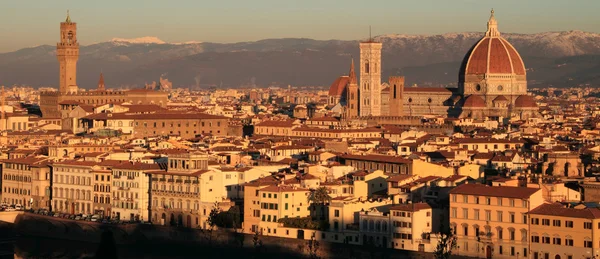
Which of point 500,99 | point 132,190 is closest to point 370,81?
point 500,99

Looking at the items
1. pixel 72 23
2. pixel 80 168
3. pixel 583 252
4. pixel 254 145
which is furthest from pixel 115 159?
pixel 72 23

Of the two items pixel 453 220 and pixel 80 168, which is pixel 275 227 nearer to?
pixel 453 220

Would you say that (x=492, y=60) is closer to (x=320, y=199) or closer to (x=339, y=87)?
(x=339, y=87)

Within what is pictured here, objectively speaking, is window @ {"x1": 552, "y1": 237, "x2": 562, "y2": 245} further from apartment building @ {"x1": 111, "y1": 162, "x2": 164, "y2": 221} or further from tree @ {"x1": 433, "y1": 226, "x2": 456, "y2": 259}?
apartment building @ {"x1": 111, "y1": 162, "x2": 164, "y2": 221}

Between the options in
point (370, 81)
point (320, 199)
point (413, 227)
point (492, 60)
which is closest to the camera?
point (413, 227)

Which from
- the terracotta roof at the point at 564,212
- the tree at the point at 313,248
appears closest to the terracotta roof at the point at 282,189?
the tree at the point at 313,248

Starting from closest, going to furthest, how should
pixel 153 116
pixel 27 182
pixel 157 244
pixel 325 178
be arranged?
pixel 157 244
pixel 325 178
pixel 27 182
pixel 153 116
